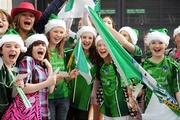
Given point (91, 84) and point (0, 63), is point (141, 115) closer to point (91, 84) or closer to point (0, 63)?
point (91, 84)

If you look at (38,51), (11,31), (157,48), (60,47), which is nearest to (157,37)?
(157,48)

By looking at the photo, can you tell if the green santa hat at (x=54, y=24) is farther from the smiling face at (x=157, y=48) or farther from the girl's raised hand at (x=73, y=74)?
the smiling face at (x=157, y=48)

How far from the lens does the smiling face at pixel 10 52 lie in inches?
189

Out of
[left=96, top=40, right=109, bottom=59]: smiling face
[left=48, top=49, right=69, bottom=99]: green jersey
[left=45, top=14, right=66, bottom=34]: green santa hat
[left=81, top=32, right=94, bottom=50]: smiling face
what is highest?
[left=45, top=14, right=66, bottom=34]: green santa hat

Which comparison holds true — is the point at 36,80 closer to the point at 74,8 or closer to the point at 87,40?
the point at 87,40

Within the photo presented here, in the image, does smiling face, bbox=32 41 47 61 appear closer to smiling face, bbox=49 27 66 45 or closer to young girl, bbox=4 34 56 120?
young girl, bbox=4 34 56 120

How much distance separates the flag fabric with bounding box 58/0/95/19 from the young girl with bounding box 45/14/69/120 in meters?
0.23

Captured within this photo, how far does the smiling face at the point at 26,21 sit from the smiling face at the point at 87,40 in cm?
69

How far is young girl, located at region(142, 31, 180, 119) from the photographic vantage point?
5266 millimetres

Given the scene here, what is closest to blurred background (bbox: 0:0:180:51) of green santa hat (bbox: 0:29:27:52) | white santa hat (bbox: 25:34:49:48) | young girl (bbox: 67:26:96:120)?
young girl (bbox: 67:26:96:120)

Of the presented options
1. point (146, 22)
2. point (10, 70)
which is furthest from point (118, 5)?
point (10, 70)

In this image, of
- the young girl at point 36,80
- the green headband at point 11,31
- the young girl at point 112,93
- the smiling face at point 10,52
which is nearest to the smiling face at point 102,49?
the young girl at point 112,93

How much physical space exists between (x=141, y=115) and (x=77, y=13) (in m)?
1.46

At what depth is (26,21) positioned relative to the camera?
5465 millimetres
